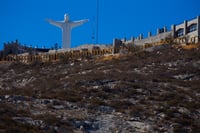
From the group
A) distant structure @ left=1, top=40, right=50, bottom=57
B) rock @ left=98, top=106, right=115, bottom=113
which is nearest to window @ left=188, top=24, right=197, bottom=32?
distant structure @ left=1, top=40, right=50, bottom=57

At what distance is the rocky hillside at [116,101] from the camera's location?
27891 millimetres

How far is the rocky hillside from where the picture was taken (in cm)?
2789

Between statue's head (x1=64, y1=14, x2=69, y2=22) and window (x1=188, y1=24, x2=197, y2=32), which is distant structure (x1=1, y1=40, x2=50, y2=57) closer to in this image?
statue's head (x1=64, y1=14, x2=69, y2=22)

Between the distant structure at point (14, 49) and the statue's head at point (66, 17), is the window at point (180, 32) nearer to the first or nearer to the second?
the distant structure at point (14, 49)

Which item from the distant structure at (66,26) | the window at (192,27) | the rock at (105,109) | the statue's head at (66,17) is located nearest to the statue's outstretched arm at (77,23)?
the distant structure at (66,26)

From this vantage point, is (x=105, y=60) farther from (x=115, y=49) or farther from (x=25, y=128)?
(x=25, y=128)

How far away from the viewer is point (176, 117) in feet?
103

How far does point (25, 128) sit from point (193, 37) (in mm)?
44821

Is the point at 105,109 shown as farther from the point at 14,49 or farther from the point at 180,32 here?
the point at 14,49

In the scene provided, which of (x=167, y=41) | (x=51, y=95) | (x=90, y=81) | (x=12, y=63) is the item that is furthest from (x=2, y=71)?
(x=51, y=95)

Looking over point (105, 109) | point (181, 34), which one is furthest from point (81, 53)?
point (105, 109)

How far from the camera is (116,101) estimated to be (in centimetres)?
3428

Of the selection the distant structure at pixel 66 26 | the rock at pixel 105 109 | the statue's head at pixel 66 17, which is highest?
the statue's head at pixel 66 17

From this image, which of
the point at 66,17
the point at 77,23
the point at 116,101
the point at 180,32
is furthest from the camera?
the point at 77,23
